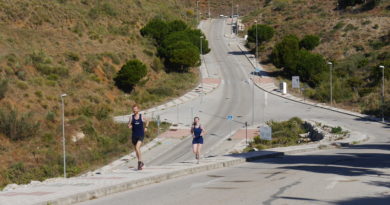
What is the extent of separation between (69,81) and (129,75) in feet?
25.1

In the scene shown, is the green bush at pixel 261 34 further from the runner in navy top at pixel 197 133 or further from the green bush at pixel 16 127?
the runner in navy top at pixel 197 133

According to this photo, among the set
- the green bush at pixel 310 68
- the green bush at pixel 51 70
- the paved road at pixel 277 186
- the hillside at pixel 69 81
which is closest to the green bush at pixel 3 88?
the hillside at pixel 69 81

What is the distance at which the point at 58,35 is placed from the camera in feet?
255

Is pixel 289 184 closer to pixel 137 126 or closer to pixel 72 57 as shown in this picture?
pixel 137 126

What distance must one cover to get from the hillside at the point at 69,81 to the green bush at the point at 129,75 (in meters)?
0.91

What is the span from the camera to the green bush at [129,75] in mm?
68938

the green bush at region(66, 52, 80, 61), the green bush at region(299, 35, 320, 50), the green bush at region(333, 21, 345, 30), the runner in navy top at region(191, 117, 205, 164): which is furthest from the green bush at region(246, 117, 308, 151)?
the green bush at region(333, 21, 345, 30)

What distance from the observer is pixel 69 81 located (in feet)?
208

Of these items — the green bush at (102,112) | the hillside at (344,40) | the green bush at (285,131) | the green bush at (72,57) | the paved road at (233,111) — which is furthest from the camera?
the hillside at (344,40)

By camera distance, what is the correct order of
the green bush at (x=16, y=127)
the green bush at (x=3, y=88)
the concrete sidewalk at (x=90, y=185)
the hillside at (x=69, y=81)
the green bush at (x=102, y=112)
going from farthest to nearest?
the green bush at (x=102, y=112), the green bush at (x=3, y=88), the green bush at (x=16, y=127), the hillside at (x=69, y=81), the concrete sidewalk at (x=90, y=185)

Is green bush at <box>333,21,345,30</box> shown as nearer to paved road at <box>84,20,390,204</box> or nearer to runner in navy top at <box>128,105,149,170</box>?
paved road at <box>84,20,390,204</box>

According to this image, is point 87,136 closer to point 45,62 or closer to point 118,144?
point 118,144

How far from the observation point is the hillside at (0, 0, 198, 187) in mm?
44972

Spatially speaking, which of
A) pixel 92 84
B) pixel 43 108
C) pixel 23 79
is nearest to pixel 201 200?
pixel 43 108
